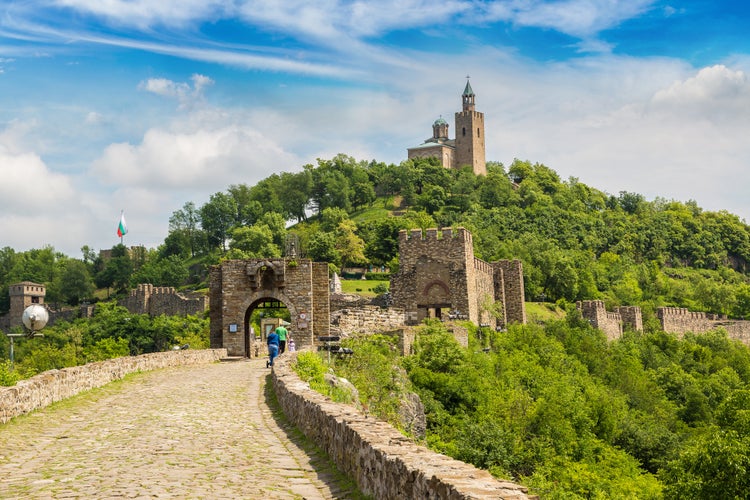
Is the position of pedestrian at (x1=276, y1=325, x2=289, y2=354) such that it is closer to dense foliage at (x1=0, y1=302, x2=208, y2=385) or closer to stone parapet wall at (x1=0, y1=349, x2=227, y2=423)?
stone parapet wall at (x1=0, y1=349, x2=227, y2=423)

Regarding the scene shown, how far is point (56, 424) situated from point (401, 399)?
8884 mm

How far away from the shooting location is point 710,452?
20.0 meters

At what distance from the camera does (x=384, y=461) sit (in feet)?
20.3

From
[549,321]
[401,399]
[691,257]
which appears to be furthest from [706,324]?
[401,399]

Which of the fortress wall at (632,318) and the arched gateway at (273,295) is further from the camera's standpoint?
the fortress wall at (632,318)

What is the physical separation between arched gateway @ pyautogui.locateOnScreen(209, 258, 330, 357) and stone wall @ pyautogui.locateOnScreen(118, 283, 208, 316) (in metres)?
43.9

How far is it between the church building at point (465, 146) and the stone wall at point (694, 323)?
44603 mm

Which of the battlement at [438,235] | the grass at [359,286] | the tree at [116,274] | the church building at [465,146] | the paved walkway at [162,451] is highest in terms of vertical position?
the church building at [465,146]

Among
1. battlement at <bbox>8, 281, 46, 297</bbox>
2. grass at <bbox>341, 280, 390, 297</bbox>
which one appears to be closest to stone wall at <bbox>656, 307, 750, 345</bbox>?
grass at <bbox>341, 280, 390, 297</bbox>

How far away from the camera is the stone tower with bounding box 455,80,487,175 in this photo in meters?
108

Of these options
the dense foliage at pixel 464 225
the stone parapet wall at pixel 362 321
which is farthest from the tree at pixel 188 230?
the stone parapet wall at pixel 362 321

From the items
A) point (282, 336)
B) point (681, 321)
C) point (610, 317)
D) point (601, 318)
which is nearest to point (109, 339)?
point (601, 318)

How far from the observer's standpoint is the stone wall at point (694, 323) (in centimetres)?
6178

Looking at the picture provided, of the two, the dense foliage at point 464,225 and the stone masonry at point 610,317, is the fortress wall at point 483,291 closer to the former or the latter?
the stone masonry at point 610,317
